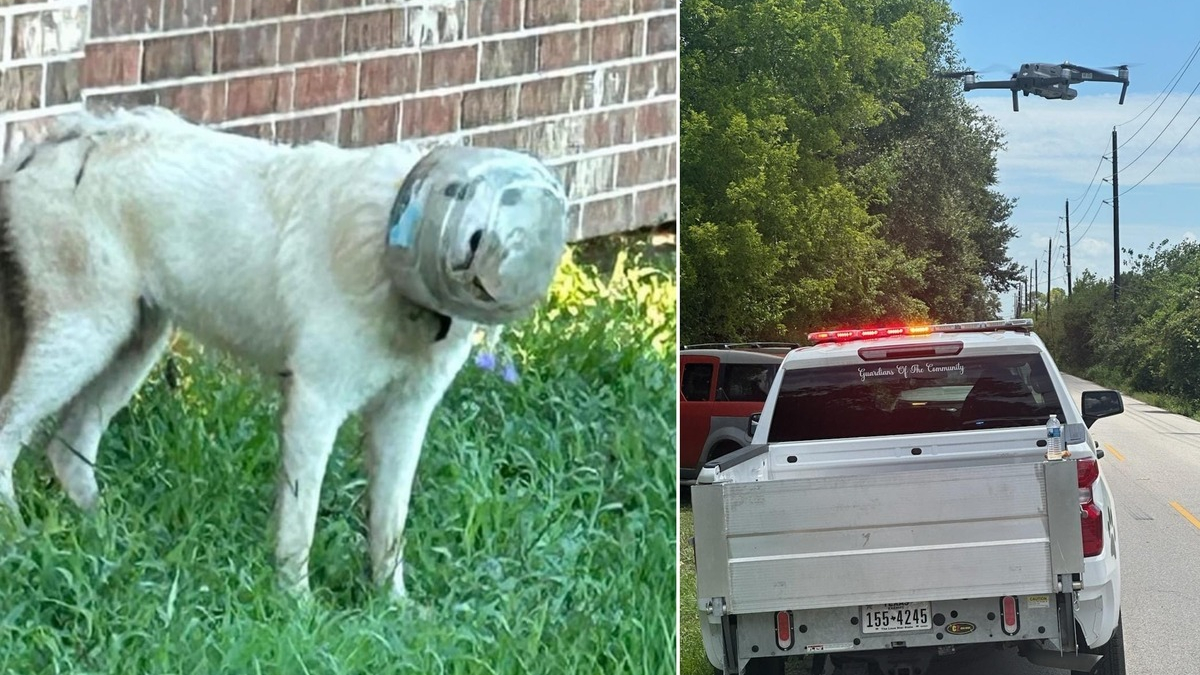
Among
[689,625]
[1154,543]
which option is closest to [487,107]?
[689,625]

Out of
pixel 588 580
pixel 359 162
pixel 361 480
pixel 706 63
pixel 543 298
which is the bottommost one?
pixel 588 580

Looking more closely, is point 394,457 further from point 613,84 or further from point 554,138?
point 613,84

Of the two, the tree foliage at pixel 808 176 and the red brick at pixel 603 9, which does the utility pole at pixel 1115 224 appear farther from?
the red brick at pixel 603 9

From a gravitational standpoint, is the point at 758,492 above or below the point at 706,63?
below

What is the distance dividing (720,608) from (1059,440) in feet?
5.24

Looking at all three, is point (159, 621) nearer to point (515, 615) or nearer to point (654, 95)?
point (515, 615)

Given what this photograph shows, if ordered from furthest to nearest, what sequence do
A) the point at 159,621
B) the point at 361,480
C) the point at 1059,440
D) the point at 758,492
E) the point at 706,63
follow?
the point at 706,63 → the point at 1059,440 → the point at 758,492 → the point at 361,480 → the point at 159,621

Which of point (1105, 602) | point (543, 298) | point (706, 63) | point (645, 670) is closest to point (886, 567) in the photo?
point (1105, 602)

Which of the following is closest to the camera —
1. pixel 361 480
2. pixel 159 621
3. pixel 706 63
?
pixel 159 621

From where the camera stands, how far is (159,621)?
12.2 feet

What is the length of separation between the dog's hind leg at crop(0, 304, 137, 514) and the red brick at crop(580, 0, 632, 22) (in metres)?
1.50

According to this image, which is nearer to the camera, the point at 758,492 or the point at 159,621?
the point at 159,621

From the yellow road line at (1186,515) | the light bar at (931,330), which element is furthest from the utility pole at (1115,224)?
the light bar at (931,330)

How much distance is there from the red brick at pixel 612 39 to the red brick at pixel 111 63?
1.22 metres
